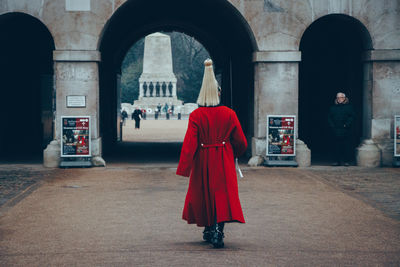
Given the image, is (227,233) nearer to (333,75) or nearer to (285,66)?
(285,66)

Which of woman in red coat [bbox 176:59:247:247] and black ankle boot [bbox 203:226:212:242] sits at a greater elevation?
woman in red coat [bbox 176:59:247:247]

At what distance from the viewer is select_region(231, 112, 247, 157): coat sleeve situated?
6.93 metres

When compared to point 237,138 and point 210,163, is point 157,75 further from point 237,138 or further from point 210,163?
point 210,163

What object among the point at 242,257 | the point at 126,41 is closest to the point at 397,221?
the point at 242,257

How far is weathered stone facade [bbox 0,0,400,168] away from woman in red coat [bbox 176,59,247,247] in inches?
→ 327

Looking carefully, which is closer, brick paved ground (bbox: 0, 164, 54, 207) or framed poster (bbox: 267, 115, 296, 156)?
brick paved ground (bbox: 0, 164, 54, 207)

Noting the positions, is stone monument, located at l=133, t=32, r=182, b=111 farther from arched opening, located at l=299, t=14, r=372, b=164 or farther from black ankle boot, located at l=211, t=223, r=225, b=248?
black ankle boot, located at l=211, t=223, r=225, b=248

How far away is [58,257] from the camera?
20.9 feet

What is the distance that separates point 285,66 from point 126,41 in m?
9.09

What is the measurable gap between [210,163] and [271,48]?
8.65 meters

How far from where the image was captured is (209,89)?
685 cm

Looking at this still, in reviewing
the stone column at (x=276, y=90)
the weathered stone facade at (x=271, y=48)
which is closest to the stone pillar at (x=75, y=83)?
the weathered stone facade at (x=271, y=48)

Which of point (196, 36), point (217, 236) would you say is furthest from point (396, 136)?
point (196, 36)

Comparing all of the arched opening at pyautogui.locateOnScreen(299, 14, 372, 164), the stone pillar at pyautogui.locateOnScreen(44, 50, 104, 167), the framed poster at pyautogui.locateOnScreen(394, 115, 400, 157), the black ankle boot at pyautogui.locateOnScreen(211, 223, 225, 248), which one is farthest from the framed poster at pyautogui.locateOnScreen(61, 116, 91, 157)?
the black ankle boot at pyautogui.locateOnScreen(211, 223, 225, 248)
